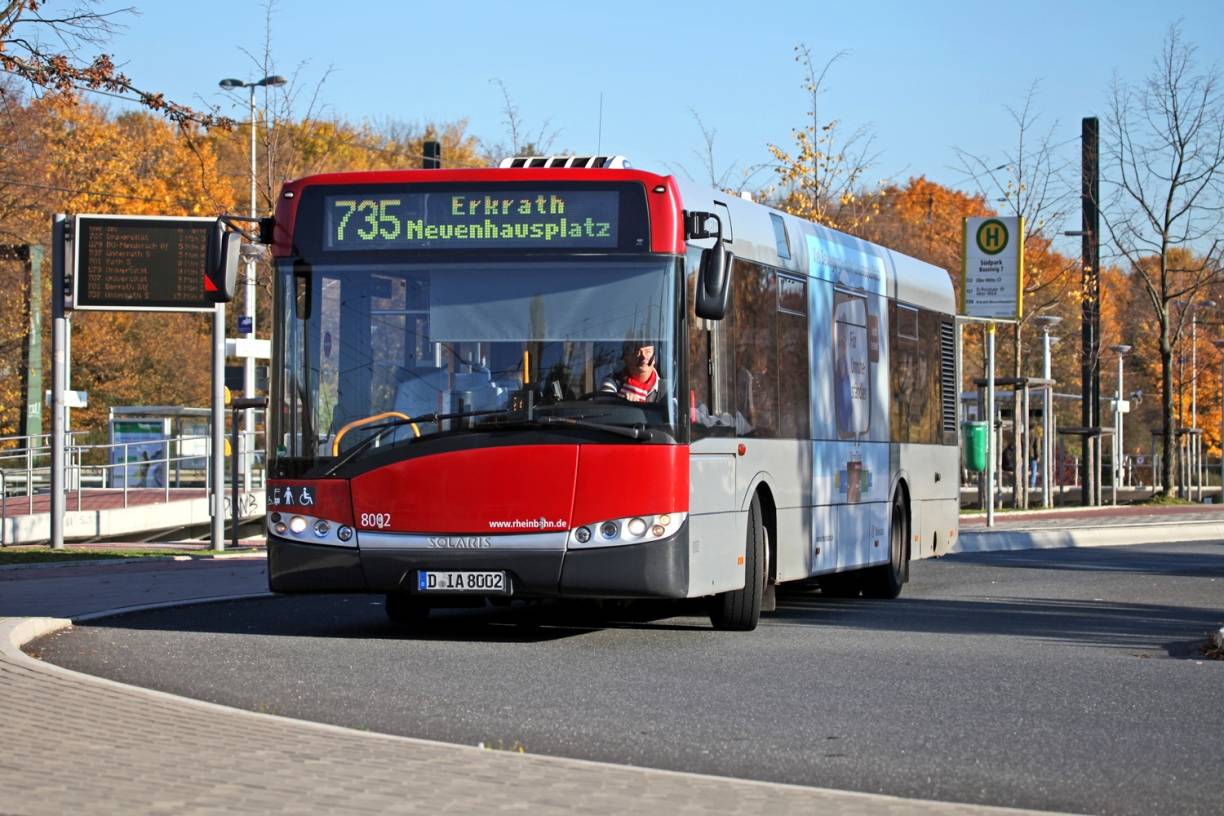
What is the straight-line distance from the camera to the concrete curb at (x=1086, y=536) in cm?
2989

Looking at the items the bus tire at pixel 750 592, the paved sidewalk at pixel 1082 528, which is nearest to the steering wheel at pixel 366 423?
the bus tire at pixel 750 592

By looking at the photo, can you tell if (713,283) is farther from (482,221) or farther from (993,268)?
(993,268)

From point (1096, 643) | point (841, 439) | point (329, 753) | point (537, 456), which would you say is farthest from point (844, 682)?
point (841, 439)

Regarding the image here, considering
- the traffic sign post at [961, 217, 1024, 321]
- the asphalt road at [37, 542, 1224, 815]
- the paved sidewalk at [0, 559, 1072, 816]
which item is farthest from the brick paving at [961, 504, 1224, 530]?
the paved sidewalk at [0, 559, 1072, 816]

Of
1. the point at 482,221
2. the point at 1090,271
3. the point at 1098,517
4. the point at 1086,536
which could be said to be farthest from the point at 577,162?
the point at 1090,271

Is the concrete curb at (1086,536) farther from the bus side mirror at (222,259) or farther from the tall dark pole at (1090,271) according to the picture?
the bus side mirror at (222,259)

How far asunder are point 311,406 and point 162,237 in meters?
12.8

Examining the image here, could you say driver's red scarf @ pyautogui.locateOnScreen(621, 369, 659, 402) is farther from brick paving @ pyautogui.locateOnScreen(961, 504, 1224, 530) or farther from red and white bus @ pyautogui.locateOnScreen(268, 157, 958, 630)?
brick paving @ pyautogui.locateOnScreen(961, 504, 1224, 530)

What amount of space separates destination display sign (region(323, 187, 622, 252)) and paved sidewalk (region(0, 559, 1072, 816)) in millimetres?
4158

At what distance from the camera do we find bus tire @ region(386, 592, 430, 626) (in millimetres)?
15219

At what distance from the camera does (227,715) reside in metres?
9.12

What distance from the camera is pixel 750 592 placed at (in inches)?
565

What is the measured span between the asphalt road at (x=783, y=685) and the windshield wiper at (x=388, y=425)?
1.21 m

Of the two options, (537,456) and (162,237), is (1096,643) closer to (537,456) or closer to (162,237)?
(537,456)
